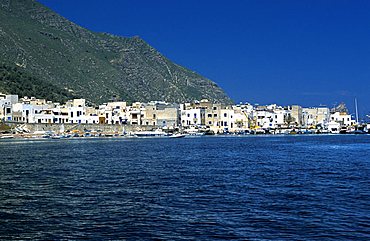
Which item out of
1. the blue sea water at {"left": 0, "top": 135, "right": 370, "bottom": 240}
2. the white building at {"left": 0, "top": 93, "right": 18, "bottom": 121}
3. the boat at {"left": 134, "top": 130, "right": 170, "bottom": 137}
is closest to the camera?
the blue sea water at {"left": 0, "top": 135, "right": 370, "bottom": 240}

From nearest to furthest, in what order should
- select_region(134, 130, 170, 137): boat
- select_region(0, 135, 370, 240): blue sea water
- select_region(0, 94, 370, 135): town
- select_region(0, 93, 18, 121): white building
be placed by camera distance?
select_region(0, 135, 370, 240): blue sea water, select_region(0, 93, 18, 121): white building, select_region(0, 94, 370, 135): town, select_region(134, 130, 170, 137): boat

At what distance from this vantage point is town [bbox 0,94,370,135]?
368 ft

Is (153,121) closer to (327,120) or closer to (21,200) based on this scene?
(327,120)

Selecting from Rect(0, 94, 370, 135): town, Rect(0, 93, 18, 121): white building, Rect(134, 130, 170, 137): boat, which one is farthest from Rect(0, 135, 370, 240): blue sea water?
Rect(134, 130, 170, 137): boat

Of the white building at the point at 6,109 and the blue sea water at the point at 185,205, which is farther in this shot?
the white building at the point at 6,109

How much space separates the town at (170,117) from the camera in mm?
112188

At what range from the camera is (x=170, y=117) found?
13412 centimetres

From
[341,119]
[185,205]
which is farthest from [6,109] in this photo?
[341,119]

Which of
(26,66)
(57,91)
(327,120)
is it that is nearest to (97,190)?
(57,91)

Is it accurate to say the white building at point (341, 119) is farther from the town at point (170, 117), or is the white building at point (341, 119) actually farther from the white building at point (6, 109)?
the white building at point (6, 109)

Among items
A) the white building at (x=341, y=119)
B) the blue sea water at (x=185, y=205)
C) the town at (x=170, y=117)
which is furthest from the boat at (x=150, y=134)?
the blue sea water at (x=185, y=205)

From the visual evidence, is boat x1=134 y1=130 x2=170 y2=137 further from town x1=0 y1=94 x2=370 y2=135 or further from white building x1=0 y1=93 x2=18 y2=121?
white building x1=0 y1=93 x2=18 y2=121

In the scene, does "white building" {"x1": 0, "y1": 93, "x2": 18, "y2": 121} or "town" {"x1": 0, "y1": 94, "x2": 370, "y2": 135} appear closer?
"white building" {"x1": 0, "y1": 93, "x2": 18, "y2": 121}

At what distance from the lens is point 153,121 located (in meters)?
134
